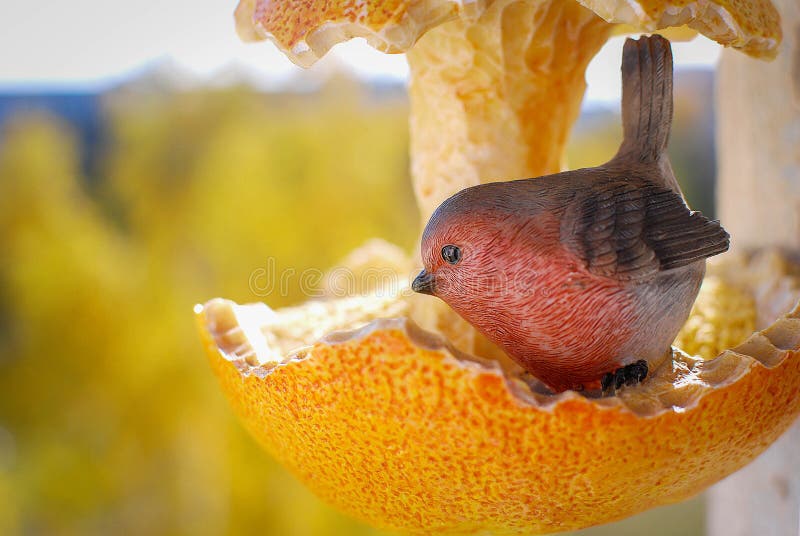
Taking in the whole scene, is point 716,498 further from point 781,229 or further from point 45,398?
point 45,398

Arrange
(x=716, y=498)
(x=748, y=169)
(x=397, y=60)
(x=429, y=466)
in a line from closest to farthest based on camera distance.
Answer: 1. (x=429, y=466)
2. (x=397, y=60)
3. (x=748, y=169)
4. (x=716, y=498)

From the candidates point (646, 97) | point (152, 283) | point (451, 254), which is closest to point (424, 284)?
point (451, 254)

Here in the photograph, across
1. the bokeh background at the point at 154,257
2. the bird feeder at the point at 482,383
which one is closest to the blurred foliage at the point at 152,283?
the bokeh background at the point at 154,257

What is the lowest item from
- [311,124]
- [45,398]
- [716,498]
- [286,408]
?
[716,498]

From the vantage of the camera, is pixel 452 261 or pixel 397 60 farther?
pixel 397 60

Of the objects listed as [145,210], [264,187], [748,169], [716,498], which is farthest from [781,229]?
[145,210]

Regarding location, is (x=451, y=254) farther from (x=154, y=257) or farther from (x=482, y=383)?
(x=154, y=257)
